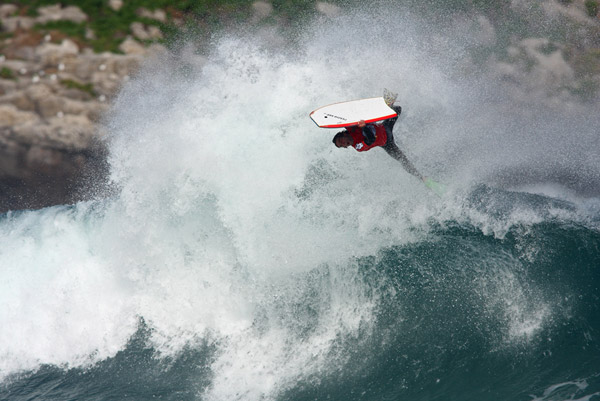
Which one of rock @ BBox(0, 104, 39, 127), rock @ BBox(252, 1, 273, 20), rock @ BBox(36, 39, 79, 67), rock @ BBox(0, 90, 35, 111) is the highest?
rock @ BBox(252, 1, 273, 20)

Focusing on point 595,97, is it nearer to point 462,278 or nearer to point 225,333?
point 462,278

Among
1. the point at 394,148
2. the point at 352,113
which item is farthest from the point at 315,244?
the point at 352,113

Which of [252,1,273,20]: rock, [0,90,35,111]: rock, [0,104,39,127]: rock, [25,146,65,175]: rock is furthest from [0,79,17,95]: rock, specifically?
[252,1,273,20]: rock

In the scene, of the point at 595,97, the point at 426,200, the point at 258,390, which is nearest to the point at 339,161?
the point at 426,200

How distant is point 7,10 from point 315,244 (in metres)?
8.56

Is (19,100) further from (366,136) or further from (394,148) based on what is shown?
(394,148)

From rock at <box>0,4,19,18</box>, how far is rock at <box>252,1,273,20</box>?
5173mm

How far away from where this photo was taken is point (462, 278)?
7918 mm

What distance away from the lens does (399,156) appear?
27.3ft

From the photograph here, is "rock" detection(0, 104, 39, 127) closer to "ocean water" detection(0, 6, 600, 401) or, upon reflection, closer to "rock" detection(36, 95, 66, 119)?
"rock" detection(36, 95, 66, 119)

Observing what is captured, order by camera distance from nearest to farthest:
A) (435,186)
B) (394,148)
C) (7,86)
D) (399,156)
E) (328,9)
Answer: (394,148) < (399,156) < (435,186) < (7,86) < (328,9)

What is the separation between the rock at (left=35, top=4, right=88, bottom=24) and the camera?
10.9m

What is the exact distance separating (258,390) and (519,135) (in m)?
6.92

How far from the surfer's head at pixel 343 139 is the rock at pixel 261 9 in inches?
187
